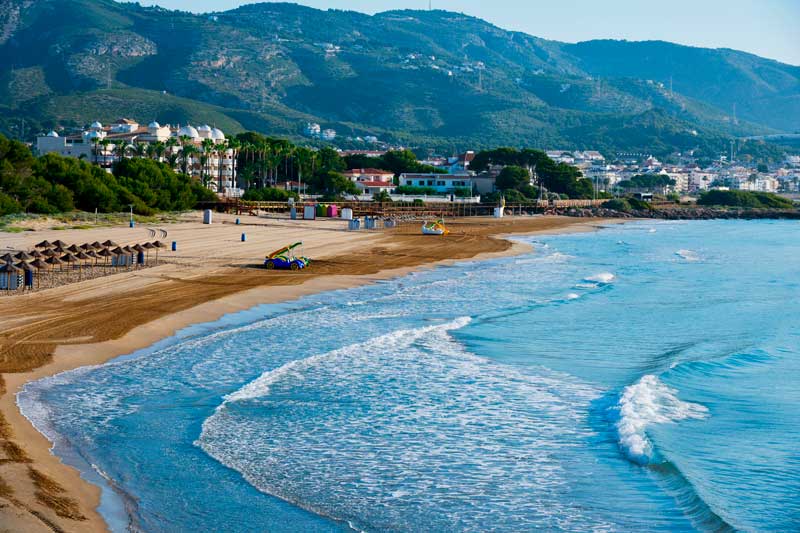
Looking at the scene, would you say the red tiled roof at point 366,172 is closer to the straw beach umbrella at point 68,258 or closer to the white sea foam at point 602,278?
the white sea foam at point 602,278

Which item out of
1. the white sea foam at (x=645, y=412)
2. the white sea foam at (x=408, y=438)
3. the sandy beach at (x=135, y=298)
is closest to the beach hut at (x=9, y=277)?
the sandy beach at (x=135, y=298)

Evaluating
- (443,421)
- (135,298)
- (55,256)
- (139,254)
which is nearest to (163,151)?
(139,254)

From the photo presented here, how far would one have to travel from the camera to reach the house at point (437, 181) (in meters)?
114

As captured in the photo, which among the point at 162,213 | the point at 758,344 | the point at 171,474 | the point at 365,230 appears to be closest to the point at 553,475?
the point at 171,474

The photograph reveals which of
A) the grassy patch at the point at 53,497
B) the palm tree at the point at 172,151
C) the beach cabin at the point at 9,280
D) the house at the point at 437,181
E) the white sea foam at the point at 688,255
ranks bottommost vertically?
the grassy patch at the point at 53,497

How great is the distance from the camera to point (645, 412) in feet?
55.2

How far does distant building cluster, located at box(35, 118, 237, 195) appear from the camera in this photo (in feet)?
306

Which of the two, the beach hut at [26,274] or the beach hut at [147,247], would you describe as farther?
the beach hut at [147,247]

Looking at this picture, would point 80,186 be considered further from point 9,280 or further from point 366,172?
point 366,172

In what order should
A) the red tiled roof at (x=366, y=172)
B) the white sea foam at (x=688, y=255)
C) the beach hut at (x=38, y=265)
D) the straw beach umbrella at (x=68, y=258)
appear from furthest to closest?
the red tiled roof at (x=366, y=172) < the white sea foam at (x=688, y=255) < the straw beach umbrella at (x=68, y=258) < the beach hut at (x=38, y=265)

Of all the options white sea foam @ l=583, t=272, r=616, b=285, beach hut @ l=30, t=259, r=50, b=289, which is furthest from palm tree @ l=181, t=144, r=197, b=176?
beach hut @ l=30, t=259, r=50, b=289

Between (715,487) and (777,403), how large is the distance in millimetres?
5726

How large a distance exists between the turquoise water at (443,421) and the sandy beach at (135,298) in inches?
20.9

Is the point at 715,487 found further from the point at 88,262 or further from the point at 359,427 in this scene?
the point at 88,262
